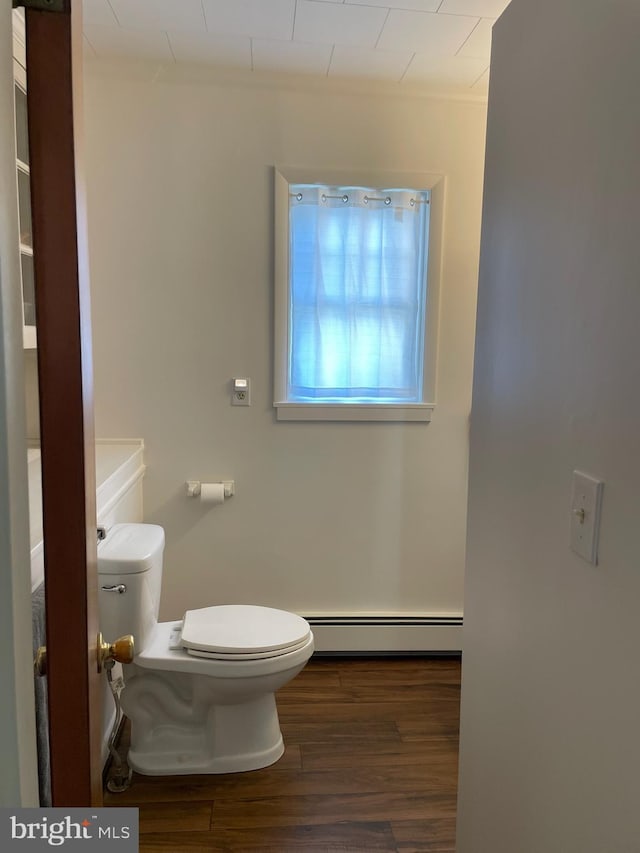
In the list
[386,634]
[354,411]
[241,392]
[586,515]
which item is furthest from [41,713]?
[386,634]

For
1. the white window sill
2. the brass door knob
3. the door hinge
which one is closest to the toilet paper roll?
the white window sill

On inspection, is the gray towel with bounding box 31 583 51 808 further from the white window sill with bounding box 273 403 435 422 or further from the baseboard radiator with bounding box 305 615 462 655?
the baseboard radiator with bounding box 305 615 462 655

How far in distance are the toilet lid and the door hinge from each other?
164cm

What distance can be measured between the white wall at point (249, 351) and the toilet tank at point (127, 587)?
669mm

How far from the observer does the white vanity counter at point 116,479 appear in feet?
5.35

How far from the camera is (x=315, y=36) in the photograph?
6.64 ft

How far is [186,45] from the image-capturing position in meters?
2.13

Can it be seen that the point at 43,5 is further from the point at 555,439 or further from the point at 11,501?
the point at 555,439

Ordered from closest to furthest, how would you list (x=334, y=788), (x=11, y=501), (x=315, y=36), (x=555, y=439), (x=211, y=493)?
(x=11, y=501)
(x=555, y=439)
(x=334, y=788)
(x=315, y=36)
(x=211, y=493)

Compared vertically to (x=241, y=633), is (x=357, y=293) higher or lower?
higher

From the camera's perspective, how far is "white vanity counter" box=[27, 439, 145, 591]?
5.35 ft

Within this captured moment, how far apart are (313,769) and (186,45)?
2.54 m

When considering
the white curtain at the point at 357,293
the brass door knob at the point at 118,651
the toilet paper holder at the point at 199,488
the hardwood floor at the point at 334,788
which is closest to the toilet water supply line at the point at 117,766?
the hardwood floor at the point at 334,788

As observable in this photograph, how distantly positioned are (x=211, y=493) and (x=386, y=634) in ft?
3.31
